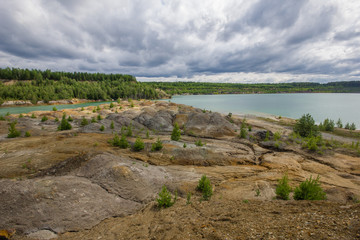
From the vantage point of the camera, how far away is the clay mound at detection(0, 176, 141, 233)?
7117mm

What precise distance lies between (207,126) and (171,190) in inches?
754

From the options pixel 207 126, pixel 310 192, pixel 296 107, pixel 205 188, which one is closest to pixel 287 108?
pixel 296 107

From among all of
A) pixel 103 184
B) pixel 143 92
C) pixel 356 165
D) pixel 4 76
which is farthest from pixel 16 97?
pixel 356 165

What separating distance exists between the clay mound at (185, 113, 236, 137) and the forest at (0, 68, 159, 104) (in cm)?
8975

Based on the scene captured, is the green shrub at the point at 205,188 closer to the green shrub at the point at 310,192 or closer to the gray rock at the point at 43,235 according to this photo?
the green shrub at the point at 310,192

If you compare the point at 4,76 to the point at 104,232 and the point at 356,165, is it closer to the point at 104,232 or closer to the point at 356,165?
the point at 104,232

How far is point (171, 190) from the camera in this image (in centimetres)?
1077

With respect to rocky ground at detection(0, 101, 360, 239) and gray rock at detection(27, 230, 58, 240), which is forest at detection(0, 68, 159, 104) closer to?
rocky ground at detection(0, 101, 360, 239)

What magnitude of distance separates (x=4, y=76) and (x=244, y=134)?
155899 millimetres

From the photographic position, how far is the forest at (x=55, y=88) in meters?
85.2

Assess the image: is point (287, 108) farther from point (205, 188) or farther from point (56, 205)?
point (56, 205)

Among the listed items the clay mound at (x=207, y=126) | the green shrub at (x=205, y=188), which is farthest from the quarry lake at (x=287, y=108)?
the green shrub at (x=205, y=188)

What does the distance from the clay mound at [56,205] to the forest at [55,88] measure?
9764cm

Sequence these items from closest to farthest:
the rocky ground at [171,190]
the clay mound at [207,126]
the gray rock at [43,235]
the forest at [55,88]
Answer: the rocky ground at [171,190], the gray rock at [43,235], the clay mound at [207,126], the forest at [55,88]
